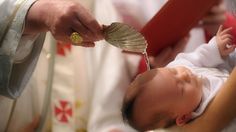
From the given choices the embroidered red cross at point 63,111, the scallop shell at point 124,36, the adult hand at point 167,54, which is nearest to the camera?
the scallop shell at point 124,36

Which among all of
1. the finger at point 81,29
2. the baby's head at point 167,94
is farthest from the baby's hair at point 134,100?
the finger at point 81,29

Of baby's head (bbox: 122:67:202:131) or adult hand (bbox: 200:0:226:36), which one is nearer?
baby's head (bbox: 122:67:202:131)

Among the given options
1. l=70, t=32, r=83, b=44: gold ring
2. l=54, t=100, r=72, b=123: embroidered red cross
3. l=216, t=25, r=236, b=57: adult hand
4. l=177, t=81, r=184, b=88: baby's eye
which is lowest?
l=54, t=100, r=72, b=123: embroidered red cross

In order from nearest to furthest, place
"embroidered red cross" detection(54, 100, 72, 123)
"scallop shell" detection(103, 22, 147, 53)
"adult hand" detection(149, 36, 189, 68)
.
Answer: "scallop shell" detection(103, 22, 147, 53)
"adult hand" detection(149, 36, 189, 68)
"embroidered red cross" detection(54, 100, 72, 123)

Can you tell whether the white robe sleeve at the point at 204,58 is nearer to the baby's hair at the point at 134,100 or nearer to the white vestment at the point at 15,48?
the baby's hair at the point at 134,100

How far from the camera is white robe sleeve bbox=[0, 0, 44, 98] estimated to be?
63cm

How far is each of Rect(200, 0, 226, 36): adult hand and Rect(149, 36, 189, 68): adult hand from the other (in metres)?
0.04

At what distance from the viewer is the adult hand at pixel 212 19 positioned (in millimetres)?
741

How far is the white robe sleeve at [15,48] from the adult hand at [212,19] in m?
0.28

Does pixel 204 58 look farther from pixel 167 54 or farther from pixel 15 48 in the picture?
pixel 15 48

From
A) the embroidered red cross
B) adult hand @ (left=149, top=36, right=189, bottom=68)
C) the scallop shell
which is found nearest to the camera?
the scallop shell

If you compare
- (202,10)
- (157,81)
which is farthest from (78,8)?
(202,10)

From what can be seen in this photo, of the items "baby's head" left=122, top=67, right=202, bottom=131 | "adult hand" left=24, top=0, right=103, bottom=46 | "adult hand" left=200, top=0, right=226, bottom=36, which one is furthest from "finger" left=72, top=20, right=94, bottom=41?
"adult hand" left=200, top=0, right=226, bottom=36

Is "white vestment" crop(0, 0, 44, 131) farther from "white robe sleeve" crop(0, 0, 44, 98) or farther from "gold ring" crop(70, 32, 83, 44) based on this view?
"gold ring" crop(70, 32, 83, 44)
